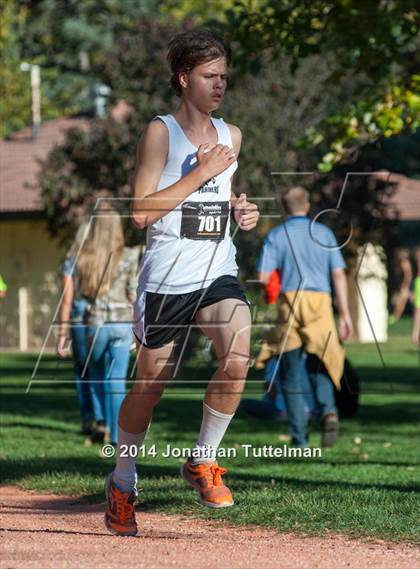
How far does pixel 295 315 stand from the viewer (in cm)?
1171

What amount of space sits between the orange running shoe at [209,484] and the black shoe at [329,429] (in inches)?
216

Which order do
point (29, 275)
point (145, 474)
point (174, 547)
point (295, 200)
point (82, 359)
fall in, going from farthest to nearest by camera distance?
point (29, 275) → point (82, 359) → point (295, 200) → point (145, 474) → point (174, 547)

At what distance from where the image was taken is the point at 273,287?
11766mm

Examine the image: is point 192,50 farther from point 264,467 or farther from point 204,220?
point 264,467

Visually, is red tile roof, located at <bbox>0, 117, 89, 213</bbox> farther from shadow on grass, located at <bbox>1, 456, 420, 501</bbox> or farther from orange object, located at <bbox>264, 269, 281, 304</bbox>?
shadow on grass, located at <bbox>1, 456, 420, 501</bbox>

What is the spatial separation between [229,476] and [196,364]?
1592cm

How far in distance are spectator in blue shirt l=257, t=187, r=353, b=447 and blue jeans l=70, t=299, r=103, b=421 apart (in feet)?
5.71

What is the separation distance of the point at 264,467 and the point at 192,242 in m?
4.35

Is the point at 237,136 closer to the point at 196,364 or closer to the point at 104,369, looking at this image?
the point at 104,369

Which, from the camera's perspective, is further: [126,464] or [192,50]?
[126,464]

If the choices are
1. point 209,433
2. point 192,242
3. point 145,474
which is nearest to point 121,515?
point 209,433

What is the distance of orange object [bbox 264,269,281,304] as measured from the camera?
11715 mm

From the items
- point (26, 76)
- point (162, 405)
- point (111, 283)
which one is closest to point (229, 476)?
point (111, 283)

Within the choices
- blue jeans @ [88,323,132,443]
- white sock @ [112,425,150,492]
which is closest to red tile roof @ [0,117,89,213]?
blue jeans @ [88,323,132,443]
